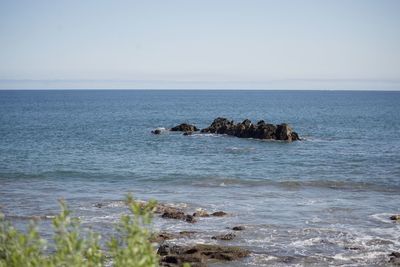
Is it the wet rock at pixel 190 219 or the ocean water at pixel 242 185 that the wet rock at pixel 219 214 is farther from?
the wet rock at pixel 190 219

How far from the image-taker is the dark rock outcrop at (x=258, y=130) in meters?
78.6

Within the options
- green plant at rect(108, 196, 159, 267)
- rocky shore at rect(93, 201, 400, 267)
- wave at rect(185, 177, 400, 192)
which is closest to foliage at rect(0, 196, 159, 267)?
green plant at rect(108, 196, 159, 267)

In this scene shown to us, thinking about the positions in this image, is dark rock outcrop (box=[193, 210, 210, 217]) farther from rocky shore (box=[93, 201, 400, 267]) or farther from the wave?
the wave

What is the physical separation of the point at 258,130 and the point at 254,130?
0.98 metres

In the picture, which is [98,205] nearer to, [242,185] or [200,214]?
[200,214]

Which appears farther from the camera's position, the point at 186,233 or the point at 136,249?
the point at 186,233

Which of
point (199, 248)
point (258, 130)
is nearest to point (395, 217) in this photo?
point (199, 248)

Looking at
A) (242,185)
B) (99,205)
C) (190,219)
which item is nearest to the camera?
(190,219)

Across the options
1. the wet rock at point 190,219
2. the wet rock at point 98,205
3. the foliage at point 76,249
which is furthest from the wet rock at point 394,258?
the wet rock at point 98,205

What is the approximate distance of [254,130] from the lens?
82250 millimetres

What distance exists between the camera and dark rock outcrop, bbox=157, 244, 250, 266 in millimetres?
26344

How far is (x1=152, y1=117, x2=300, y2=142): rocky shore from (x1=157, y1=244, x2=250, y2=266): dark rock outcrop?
5151 centimetres

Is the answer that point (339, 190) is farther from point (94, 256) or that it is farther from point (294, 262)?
point (94, 256)

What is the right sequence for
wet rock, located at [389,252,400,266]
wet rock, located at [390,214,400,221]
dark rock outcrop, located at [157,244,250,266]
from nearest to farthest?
dark rock outcrop, located at [157,244,250,266], wet rock, located at [389,252,400,266], wet rock, located at [390,214,400,221]
